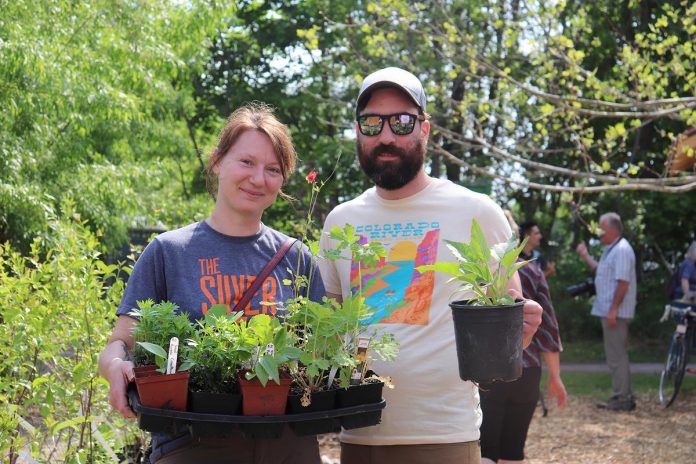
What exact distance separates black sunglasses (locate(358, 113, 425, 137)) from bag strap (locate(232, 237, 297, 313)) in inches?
20.2

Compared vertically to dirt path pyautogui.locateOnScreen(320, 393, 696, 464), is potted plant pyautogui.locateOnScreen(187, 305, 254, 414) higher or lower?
higher

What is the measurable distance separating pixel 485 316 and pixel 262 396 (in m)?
0.66

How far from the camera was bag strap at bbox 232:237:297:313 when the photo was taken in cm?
241

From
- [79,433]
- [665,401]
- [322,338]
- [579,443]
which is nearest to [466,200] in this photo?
[322,338]

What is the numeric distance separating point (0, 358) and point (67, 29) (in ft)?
17.4

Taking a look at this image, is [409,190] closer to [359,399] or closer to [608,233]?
[359,399]

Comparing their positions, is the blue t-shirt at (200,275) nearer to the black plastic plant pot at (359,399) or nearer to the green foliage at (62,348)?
the black plastic plant pot at (359,399)

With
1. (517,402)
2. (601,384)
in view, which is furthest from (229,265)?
(601,384)

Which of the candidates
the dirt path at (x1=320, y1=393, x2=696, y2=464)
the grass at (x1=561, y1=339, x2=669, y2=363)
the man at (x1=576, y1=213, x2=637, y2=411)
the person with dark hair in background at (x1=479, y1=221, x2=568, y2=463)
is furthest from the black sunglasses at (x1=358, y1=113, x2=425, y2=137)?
the grass at (x1=561, y1=339, x2=669, y2=363)

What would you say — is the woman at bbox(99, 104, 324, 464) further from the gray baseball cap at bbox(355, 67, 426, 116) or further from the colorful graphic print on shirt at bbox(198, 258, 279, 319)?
the gray baseball cap at bbox(355, 67, 426, 116)

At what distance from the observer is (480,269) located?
2287 millimetres

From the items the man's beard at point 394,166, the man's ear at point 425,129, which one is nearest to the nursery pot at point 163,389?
the man's beard at point 394,166

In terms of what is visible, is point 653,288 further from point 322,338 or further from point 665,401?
point 322,338

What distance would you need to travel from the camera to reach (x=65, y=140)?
8086 mm
